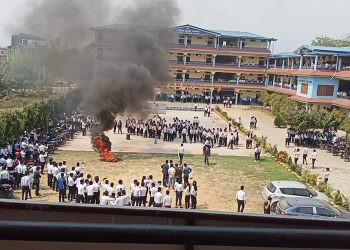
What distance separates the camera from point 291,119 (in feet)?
73.0

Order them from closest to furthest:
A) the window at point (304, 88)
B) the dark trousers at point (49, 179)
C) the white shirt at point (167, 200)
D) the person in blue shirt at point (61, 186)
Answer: the white shirt at point (167, 200), the person in blue shirt at point (61, 186), the dark trousers at point (49, 179), the window at point (304, 88)

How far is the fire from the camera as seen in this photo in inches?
629

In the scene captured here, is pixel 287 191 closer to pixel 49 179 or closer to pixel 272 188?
pixel 272 188

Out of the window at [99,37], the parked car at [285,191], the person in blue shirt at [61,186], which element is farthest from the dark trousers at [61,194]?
the window at [99,37]

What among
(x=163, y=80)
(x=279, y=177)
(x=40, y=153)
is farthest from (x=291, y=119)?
(x=40, y=153)

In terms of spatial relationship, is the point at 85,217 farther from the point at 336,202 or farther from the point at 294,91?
the point at 294,91

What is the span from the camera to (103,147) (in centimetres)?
1648

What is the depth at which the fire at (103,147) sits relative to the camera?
52.4ft

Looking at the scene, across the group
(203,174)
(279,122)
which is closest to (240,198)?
(203,174)

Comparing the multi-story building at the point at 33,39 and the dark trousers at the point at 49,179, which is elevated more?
the multi-story building at the point at 33,39

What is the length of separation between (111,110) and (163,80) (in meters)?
3.55

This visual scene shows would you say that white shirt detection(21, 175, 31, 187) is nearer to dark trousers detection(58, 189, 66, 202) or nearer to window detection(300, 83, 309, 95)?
dark trousers detection(58, 189, 66, 202)

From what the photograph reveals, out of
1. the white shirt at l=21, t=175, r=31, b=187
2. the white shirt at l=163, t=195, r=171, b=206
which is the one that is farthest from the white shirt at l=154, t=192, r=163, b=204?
the white shirt at l=21, t=175, r=31, b=187

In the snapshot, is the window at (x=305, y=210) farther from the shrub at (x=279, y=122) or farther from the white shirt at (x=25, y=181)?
the shrub at (x=279, y=122)
